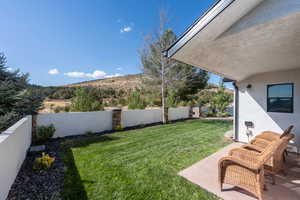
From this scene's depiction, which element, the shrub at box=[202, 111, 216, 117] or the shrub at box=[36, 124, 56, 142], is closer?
the shrub at box=[36, 124, 56, 142]

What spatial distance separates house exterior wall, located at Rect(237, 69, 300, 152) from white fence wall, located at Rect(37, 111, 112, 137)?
21.2ft

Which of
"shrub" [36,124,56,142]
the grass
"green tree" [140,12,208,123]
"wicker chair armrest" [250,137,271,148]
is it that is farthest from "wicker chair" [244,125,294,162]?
"shrub" [36,124,56,142]

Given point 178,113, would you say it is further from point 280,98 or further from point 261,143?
point 261,143

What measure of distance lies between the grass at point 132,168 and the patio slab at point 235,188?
0.68ft

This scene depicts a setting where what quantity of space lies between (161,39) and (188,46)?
800cm

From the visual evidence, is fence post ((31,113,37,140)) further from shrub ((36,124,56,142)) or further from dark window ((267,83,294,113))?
dark window ((267,83,294,113))

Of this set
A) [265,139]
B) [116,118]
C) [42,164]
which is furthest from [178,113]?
[42,164]

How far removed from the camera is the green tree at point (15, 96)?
4.99m

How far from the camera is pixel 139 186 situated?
274cm

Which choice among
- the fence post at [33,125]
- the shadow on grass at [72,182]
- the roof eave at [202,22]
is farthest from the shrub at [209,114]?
the fence post at [33,125]

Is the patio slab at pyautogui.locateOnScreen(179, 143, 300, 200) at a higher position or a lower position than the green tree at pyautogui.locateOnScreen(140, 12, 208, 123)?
lower

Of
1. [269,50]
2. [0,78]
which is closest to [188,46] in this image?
[269,50]

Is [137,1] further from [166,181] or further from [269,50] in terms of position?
[166,181]

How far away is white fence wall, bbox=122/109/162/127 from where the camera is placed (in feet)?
28.3
